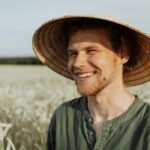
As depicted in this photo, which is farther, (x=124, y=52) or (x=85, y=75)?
(x=124, y=52)

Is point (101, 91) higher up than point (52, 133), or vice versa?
point (101, 91)

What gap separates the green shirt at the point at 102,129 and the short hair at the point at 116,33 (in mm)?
252

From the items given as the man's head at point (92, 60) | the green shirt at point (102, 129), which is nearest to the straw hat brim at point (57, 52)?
the man's head at point (92, 60)

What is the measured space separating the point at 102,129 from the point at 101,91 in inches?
6.2

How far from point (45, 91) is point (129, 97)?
4.69 m

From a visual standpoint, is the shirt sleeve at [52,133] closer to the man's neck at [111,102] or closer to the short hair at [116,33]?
the man's neck at [111,102]

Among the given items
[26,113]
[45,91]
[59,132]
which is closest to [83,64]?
[59,132]

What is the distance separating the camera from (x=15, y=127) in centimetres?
509

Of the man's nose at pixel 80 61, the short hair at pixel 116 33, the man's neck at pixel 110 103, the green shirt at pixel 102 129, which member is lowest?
the green shirt at pixel 102 129

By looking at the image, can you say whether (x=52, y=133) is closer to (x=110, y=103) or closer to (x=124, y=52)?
(x=110, y=103)

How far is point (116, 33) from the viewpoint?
268 cm

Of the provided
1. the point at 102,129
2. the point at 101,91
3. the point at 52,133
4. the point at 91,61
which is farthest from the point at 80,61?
the point at 52,133

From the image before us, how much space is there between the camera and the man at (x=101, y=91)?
2553 millimetres

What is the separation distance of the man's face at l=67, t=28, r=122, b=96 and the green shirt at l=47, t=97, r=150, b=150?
15 centimetres
